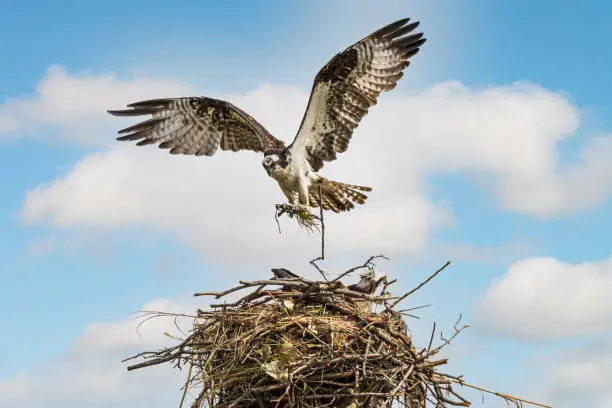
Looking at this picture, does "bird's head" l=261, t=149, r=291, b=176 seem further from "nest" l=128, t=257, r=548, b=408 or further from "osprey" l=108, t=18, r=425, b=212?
"nest" l=128, t=257, r=548, b=408

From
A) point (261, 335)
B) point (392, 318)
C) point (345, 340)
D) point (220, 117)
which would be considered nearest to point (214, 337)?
point (261, 335)

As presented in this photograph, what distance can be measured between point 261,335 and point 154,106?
13.2ft

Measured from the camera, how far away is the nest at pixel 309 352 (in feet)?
16.1

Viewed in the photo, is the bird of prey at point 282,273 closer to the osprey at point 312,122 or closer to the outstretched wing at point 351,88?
the osprey at point 312,122

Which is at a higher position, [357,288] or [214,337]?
[357,288]

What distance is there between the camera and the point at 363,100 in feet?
25.6

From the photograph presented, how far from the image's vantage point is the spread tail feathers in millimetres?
7887

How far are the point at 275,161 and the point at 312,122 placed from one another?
670 mm

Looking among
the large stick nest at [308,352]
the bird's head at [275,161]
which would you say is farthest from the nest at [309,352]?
the bird's head at [275,161]

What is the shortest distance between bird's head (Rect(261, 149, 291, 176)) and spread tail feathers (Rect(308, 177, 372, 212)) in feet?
1.58

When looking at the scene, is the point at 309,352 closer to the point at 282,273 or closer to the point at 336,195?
the point at 282,273

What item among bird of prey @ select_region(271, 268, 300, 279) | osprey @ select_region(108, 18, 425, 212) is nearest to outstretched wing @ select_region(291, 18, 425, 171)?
osprey @ select_region(108, 18, 425, 212)

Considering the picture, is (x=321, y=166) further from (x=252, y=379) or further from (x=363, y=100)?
(x=252, y=379)

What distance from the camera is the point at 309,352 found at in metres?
5.06
